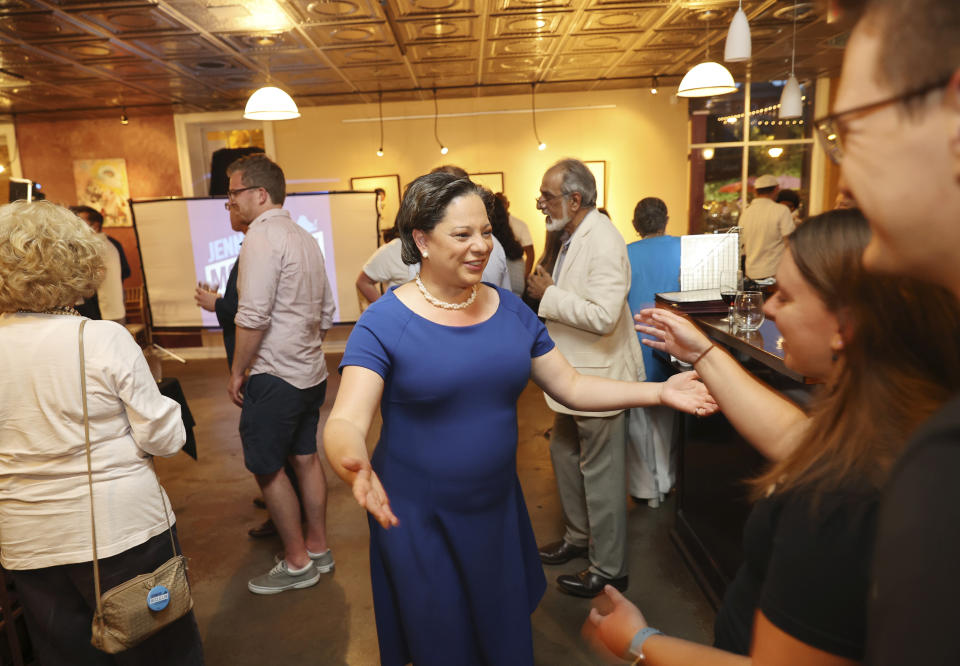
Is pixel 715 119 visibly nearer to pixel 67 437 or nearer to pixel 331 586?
pixel 331 586

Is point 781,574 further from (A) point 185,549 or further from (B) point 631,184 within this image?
(B) point 631,184

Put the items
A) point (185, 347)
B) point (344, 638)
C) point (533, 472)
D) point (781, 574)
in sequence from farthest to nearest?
point (185, 347) < point (533, 472) < point (344, 638) < point (781, 574)

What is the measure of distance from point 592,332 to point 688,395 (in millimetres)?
1072

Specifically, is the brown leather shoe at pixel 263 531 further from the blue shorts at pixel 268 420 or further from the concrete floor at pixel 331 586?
the blue shorts at pixel 268 420

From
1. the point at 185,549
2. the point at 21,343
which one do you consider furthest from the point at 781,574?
the point at 185,549

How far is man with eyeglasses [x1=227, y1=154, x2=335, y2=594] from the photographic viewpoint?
8.67 ft

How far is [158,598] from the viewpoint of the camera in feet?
5.41

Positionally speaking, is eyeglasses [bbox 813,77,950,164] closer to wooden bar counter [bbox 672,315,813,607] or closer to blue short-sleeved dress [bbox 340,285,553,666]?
blue short-sleeved dress [bbox 340,285,553,666]

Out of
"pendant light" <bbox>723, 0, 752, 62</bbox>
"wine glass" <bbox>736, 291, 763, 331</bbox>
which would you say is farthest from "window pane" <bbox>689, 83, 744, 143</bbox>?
"wine glass" <bbox>736, 291, 763, 331</bbox>

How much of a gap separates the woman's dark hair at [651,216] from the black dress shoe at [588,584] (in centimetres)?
201

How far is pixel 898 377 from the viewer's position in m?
0.72

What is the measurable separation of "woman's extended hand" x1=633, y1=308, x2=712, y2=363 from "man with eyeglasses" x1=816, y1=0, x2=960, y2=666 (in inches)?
34.7

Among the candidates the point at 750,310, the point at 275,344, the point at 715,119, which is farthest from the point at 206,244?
the point at 715,119

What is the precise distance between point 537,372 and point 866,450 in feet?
3.60
